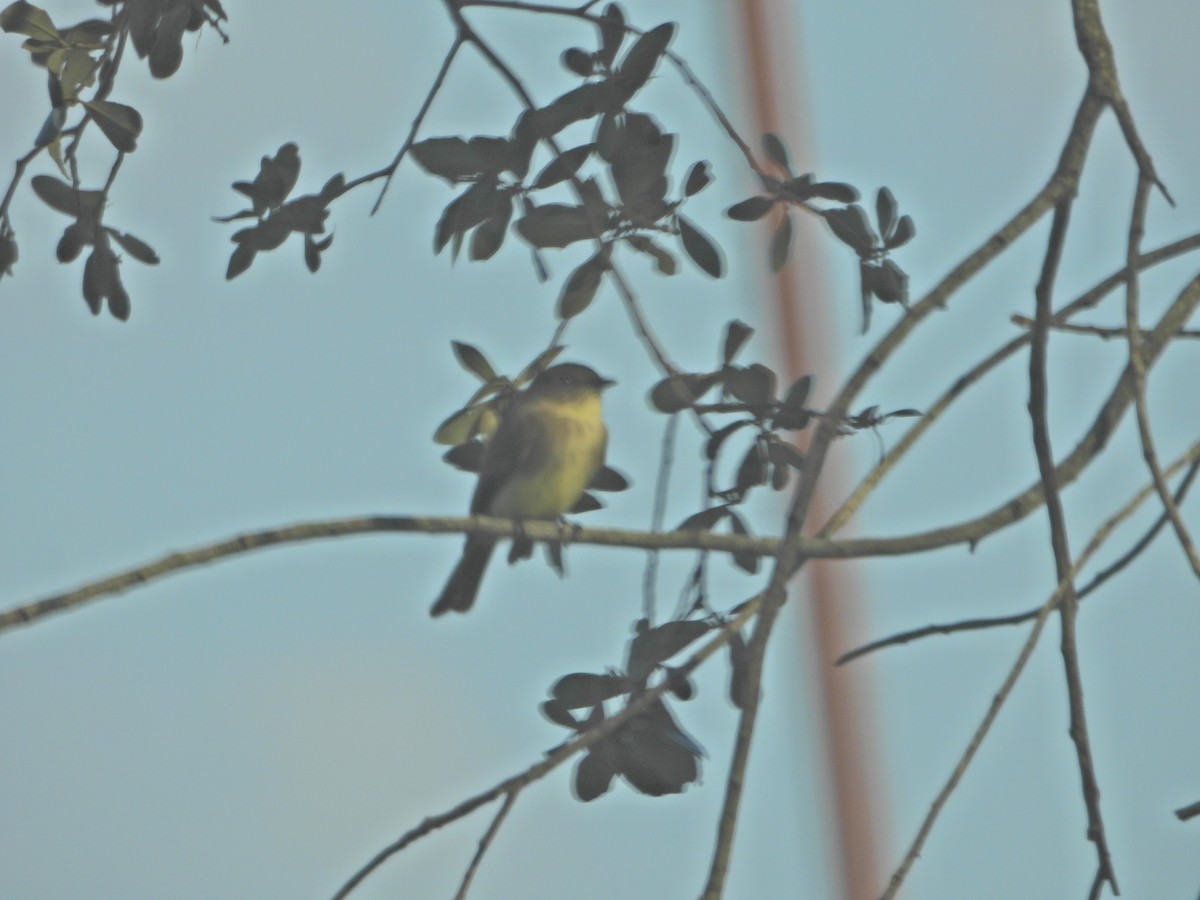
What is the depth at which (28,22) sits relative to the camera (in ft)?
9.90

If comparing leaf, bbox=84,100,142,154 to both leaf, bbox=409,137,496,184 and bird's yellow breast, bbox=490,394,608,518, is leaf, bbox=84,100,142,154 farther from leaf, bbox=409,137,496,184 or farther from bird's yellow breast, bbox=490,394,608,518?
bird's yellow breast, bbox=490,394,608,518

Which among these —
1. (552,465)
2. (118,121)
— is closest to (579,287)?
(118,121)

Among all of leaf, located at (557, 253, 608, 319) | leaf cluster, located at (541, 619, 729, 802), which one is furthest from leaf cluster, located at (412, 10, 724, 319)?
leaf cluster, located at (541, 619, 729, 802)

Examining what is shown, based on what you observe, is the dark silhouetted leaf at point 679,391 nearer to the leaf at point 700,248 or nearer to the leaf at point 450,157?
the leaf at point 700,248

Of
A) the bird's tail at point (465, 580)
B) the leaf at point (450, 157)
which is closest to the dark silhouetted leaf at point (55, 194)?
the leaf at point (450, 157)

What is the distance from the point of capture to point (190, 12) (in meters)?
3.20

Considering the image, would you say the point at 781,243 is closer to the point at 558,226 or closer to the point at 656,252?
the point at 656,252

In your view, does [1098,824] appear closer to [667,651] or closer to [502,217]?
[667,651]

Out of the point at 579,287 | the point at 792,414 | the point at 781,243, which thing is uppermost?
the point at 781,243

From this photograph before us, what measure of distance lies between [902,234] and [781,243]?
0.82 feet

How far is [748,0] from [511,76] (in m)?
3.28

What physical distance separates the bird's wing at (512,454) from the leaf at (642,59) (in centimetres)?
140

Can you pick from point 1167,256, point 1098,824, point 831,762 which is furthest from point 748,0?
point 1098,824

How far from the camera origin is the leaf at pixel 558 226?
9.22ft
